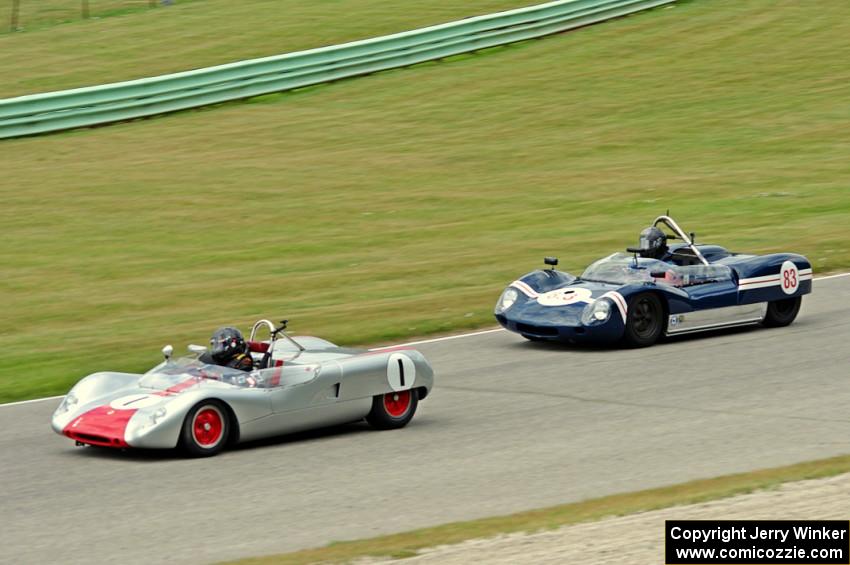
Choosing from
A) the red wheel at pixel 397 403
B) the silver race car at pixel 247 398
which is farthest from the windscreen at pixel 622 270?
the red wheel at pixel 397 403

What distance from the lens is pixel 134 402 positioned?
35.3 feet

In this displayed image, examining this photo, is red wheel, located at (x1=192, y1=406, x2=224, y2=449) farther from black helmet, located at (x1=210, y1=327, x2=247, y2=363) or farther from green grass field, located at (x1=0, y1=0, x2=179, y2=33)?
green grass field, located at (x1=0, y1=0, x2=179, y2=33)

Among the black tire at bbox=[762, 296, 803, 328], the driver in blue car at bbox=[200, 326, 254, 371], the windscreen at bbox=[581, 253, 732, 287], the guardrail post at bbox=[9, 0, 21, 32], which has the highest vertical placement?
the guardrail post at bbox=[9, 0, 21, 32]

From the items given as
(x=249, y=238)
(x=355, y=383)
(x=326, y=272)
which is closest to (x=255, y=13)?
(x=249, y=238)

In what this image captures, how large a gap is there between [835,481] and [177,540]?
4.07 meters

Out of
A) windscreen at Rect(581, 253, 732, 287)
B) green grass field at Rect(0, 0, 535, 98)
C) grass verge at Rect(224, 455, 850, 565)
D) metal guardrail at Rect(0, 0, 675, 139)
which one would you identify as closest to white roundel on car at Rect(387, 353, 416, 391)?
grass verge at Rect(224, 455, 850, 565)

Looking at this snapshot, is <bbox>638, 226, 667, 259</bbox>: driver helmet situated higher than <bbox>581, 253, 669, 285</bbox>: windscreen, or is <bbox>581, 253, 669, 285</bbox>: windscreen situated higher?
<bbox>638, 226, 667, 259</bbox>: driver helmet

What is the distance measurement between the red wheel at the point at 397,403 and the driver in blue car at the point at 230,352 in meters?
1.19

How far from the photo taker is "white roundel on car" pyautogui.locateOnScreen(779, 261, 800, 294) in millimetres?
15539

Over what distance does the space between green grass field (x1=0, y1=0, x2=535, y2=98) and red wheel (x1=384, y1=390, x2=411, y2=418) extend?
20.2 m

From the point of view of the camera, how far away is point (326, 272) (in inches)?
763

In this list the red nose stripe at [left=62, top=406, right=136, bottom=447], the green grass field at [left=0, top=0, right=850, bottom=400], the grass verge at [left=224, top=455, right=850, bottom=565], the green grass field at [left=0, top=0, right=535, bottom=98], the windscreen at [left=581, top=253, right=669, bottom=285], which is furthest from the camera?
the green grass field at [left=0, top=0, right=535, bottom=98]

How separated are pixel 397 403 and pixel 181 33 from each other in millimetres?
24771

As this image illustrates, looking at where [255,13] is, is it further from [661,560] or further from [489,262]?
[661,560]
